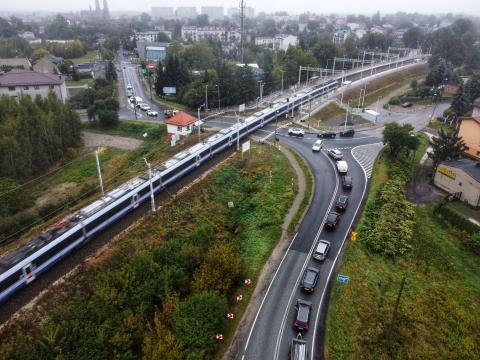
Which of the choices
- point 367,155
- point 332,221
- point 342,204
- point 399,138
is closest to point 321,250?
point 332,221

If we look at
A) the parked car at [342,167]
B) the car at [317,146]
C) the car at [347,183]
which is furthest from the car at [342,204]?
the car at [317,146]

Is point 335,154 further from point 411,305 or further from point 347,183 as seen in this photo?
point 411,305

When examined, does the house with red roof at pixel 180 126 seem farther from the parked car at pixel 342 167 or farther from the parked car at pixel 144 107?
the parked car at pixel 342 167

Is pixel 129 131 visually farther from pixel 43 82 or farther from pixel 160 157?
pixel 43 82

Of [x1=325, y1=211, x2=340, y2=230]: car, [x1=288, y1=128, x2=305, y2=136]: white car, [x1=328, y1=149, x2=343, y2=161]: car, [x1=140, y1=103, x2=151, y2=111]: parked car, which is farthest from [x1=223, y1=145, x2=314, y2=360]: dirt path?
[x1=140, y1=103, x2=151, y2=111]: parked car

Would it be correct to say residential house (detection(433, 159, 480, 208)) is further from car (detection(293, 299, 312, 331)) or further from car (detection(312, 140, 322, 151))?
car (detection(293, 299, 312, 331))

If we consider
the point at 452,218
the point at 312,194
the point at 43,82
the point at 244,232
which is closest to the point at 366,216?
the point at 312,194
